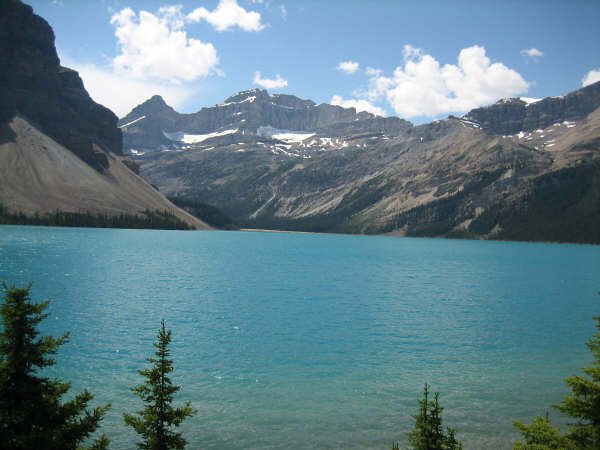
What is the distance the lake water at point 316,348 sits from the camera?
2717 centimetres

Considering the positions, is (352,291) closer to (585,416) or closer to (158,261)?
(158,261)

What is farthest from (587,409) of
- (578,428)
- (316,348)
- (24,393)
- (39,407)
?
(316,348)

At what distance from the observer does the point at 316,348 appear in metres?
43.4

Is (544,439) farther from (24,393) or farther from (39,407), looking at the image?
(24,393)

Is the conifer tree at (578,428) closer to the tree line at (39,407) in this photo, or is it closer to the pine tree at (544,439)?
the pine tree at (544,439)

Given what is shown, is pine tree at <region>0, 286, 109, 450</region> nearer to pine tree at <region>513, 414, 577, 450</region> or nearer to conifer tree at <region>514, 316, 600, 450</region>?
pine tree at <region>513, 414, 577, 450</region>

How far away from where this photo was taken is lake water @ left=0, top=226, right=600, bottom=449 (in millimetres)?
27172

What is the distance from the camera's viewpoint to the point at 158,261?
373 ft

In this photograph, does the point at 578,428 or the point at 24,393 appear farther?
the point at 578,428

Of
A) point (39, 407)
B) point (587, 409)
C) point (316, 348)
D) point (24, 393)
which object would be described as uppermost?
point (24, 393)

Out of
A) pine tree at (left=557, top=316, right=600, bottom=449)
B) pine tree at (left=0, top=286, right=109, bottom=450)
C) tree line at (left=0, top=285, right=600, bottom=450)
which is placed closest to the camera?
pine tree at (left=0, top=286, right=109, bottom=450)

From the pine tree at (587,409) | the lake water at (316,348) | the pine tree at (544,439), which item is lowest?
the lake water at (316,348)

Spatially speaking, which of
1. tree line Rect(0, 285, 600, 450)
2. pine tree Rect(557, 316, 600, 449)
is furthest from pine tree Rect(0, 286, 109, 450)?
pine tree Rect(557, 316, 600, 449)

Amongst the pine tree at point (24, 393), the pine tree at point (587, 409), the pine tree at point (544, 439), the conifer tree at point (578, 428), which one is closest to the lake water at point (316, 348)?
the pine tree at point (544, 439)
